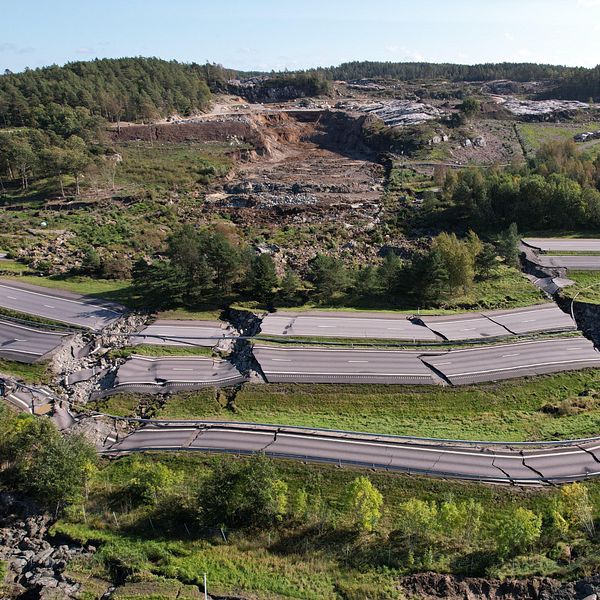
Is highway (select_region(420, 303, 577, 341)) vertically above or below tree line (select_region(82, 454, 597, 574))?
above

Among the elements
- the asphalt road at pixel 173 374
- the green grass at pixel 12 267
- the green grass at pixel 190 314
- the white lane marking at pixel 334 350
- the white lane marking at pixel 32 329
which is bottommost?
the asphalt road at pixel 173 374

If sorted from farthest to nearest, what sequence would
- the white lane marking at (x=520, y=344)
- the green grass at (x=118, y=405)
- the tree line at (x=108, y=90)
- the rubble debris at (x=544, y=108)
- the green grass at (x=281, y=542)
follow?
the rubble debris at (x=544, y=108) → the tree line at (x=108, y=90) → the white lane marking at (x=520, y=344) → the green grass at (x=118, y=405) → the green grass at (x=281, y=542)

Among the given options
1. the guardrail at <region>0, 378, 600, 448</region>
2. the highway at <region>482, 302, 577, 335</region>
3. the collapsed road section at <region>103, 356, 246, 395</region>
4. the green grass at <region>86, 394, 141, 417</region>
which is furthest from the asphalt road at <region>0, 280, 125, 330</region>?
the highway at <region>482, 302, 577, 335</region>

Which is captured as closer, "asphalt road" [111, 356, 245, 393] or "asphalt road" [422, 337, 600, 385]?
"asphalt road" [111, 356, 245, 393]

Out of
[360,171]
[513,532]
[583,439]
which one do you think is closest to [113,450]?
[513,532]

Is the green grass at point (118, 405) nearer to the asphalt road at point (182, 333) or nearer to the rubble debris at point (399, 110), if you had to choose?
the asphalt road at point (182, 333)

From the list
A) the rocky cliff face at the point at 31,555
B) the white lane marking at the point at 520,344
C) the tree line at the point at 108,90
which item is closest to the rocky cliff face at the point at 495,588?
the rocky cliff face at the point at 31,555

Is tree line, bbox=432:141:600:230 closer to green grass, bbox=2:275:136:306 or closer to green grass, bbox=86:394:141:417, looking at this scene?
green grass, bbox=2:275:136:306
